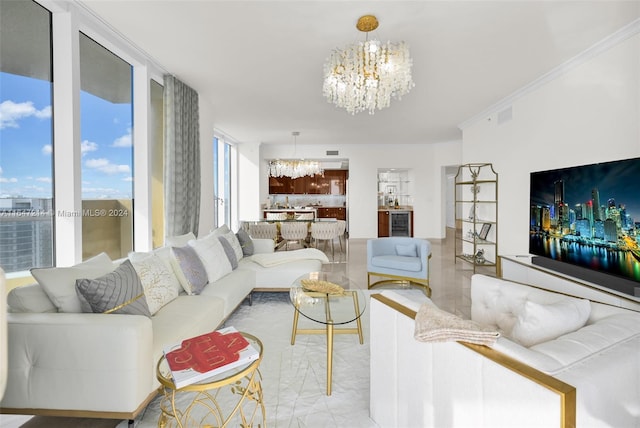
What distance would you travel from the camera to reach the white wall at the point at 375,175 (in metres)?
8.81

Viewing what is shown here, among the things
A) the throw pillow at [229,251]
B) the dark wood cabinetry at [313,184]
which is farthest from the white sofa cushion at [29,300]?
the dark wood cabinetry at [313,184]

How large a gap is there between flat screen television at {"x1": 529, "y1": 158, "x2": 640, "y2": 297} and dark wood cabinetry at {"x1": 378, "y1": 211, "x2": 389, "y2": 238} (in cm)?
537

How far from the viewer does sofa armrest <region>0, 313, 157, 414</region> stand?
1514 millimetres

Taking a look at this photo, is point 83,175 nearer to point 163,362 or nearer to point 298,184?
point 163,362

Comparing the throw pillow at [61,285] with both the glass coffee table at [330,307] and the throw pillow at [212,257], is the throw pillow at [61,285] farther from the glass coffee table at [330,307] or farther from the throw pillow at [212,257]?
the glass coffee table at [330,307]

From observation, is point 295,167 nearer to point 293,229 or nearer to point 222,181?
point 222,181

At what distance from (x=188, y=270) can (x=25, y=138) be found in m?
1.54

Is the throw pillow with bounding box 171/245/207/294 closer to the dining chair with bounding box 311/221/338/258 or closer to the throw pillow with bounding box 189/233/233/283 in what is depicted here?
the throw pillow with bounding box 189/233/233/283

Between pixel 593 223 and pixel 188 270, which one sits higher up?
pixel 593 223

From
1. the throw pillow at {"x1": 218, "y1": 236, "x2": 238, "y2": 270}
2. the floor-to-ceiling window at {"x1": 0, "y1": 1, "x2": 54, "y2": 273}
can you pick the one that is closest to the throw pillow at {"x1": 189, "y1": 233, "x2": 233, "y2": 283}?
the throw pillow at {"x1": 218, "y1": 236, "x2": 238, "y2": 270}

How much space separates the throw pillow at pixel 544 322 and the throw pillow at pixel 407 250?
3.05m

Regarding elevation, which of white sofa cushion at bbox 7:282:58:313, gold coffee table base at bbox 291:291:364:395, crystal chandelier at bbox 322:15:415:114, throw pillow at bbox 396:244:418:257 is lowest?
gold coffee table base at bbox 291:291:364:395

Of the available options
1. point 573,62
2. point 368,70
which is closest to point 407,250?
point 368,70

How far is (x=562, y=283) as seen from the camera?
2814mm
